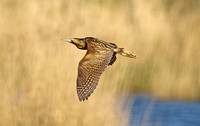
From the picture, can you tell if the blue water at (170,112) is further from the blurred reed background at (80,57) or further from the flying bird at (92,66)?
the flying bird at (92,66)

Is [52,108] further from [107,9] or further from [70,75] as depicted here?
[107,9]

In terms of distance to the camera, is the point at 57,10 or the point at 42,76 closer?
the point at 42,76

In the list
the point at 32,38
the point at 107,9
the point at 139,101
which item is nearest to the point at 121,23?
the point at 107,9

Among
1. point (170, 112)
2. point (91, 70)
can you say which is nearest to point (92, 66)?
point (91, 70)

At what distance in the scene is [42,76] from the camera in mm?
6852

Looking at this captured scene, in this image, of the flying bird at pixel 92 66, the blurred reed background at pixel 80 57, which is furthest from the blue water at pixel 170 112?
the flying bird at pixel 92 66

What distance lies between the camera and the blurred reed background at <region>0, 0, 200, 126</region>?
677cm

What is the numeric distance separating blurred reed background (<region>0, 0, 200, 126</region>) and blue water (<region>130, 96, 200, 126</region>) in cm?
18

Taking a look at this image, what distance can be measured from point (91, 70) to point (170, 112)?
19.4 feet

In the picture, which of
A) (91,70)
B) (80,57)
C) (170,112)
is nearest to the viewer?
(91,70)

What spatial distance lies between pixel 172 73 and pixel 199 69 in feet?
2.33

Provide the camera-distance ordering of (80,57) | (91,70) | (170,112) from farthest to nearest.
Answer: (170,112)
(80,57)
(91,70)

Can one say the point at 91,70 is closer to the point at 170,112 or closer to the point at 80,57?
the point at 80,57

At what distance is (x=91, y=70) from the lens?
4.45m
